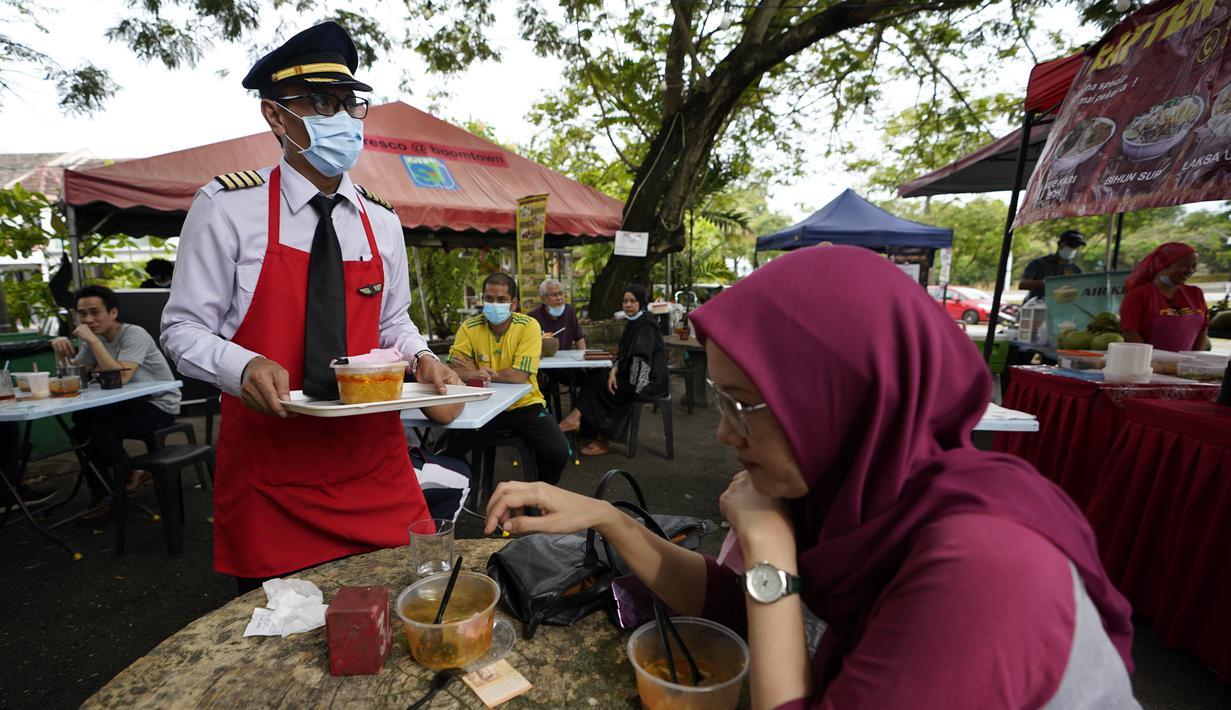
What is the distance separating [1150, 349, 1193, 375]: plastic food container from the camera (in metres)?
3.54

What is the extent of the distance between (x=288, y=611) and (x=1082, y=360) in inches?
186

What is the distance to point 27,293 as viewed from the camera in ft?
27.3

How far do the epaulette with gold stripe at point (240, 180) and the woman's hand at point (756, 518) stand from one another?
1.64 metres

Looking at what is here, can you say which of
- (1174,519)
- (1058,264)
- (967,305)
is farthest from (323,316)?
(967,305)

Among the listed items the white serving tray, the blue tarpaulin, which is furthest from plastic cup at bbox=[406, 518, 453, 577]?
the blue tarpaulin

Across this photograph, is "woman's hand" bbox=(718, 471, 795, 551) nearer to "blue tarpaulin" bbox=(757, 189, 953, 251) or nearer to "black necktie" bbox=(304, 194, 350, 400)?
"black necktie" bbox=(304, 194, 350, 400)

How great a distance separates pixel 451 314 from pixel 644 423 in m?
8.49

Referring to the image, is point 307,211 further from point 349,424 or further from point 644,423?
point 644,423

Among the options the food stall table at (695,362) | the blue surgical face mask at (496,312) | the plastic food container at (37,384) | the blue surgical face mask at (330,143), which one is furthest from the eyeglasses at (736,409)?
the food stall table at (695,362)

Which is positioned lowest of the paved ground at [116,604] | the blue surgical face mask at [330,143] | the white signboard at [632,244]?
the paved ground at [116,604]

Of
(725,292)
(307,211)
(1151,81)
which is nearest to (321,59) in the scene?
(307,211)

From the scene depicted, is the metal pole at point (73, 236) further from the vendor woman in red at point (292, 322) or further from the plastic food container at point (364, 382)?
the plastic food container at point (364, 382)

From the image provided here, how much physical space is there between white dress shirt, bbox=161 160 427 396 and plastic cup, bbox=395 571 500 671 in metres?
0.78

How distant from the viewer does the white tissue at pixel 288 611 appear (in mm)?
1251
